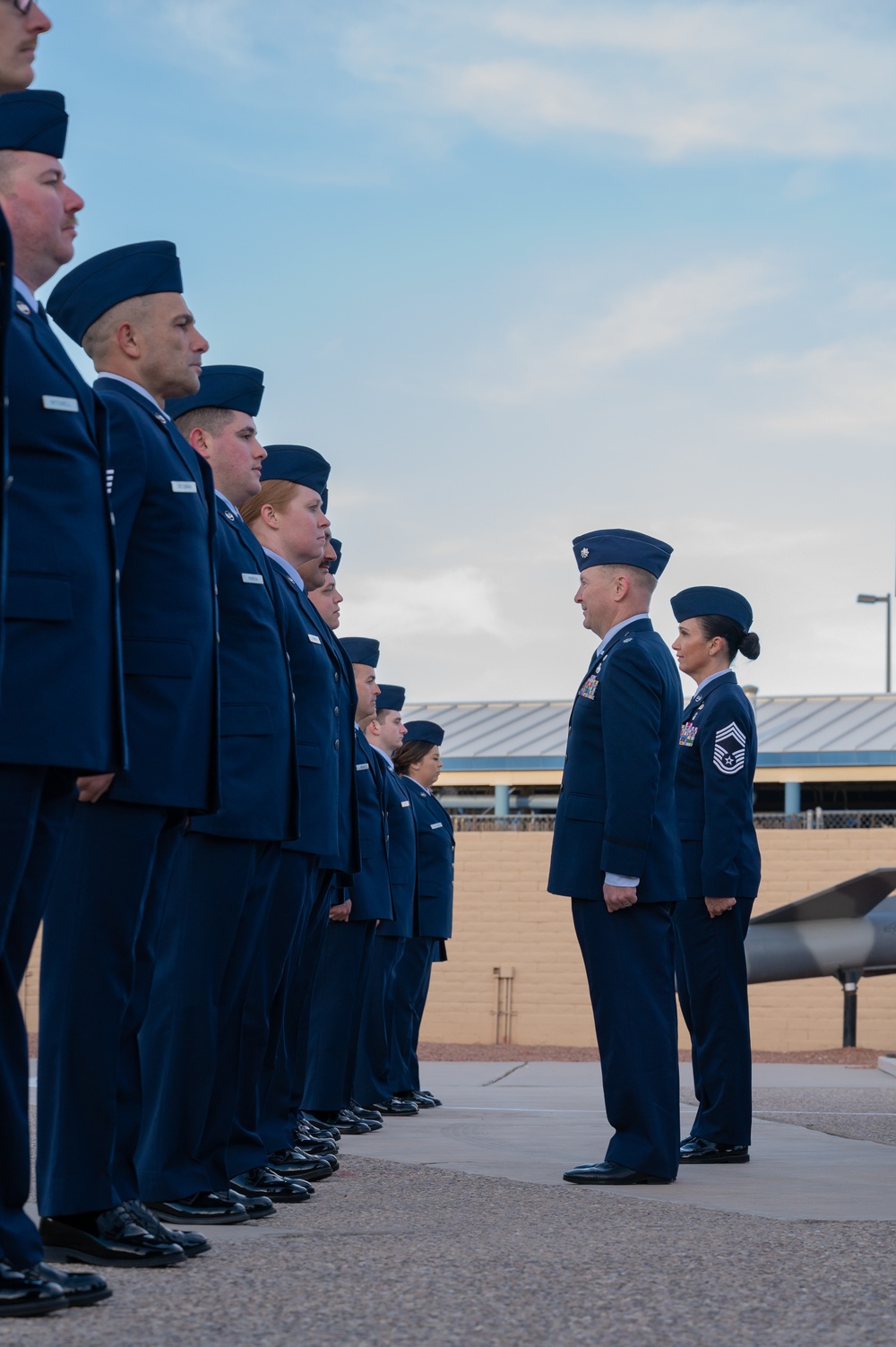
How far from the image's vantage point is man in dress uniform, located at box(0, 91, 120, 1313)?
284 centimetres

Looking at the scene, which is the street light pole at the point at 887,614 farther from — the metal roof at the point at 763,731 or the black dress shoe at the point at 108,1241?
the black dress shoe at the point at 108,1241

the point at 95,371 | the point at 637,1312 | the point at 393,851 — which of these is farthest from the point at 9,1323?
the point at 393,851

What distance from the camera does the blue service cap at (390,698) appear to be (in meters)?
10.3

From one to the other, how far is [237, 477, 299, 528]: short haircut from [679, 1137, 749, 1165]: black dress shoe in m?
2.62

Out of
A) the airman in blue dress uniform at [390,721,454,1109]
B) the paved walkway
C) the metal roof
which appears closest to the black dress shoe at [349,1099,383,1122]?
the airman in blue dress uniform at [390,721,454,1109]

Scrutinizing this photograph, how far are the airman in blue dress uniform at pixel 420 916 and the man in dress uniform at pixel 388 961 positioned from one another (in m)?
0.25

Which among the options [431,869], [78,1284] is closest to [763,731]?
[431,869]

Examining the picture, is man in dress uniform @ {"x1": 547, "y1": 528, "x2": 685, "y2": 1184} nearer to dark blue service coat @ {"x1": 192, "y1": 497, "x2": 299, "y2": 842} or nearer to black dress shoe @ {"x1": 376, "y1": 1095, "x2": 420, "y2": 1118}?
dark blue service coat @ {"x1": 192, "y1": 497, "x2": 299, "y2": 842}

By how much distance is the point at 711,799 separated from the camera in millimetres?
6316

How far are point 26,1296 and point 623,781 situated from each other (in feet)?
9.86

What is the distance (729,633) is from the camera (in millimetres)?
6711

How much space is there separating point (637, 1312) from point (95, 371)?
2360 millimetres

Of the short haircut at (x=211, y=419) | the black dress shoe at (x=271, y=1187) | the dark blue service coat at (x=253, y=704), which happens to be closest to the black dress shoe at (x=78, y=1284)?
the dark blue service coat at (x=253, y=704)

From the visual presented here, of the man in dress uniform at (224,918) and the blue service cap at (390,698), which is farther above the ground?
the blue service cap at (390,698)
